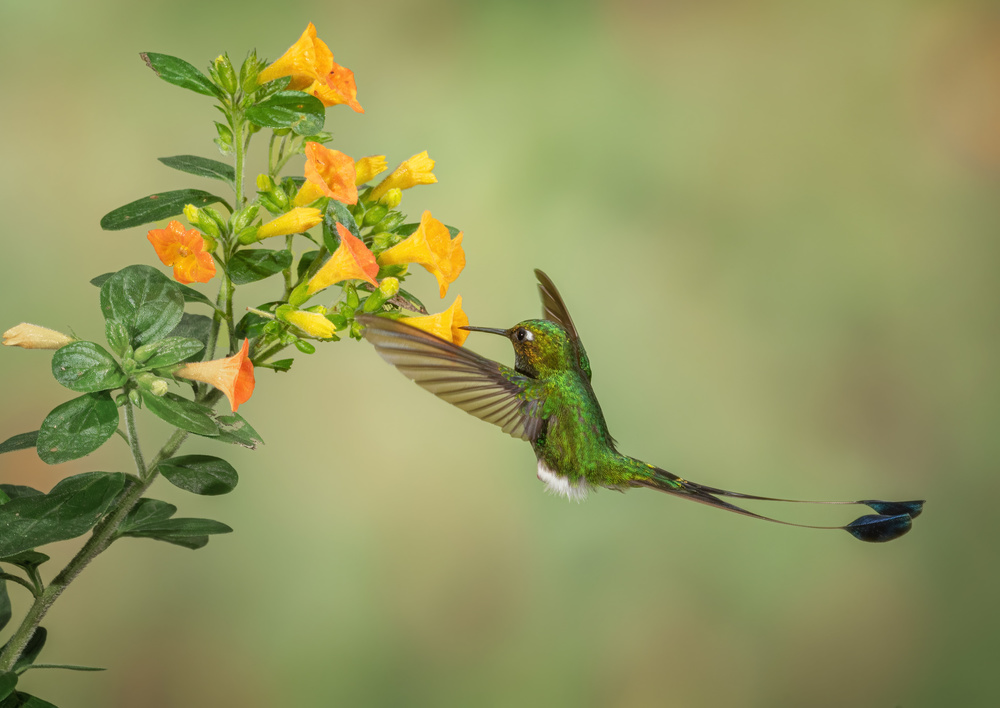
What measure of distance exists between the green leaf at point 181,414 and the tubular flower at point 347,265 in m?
0.21

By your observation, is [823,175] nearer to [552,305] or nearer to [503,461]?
[503,461]

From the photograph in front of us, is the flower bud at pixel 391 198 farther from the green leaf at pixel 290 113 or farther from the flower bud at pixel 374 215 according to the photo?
the green leaf at pixel 290 113

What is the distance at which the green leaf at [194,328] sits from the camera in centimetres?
117

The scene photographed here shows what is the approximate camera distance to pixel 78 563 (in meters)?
1.02

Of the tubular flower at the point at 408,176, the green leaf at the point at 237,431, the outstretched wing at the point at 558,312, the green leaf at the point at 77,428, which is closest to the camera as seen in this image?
the green leaf at the point at 77,428

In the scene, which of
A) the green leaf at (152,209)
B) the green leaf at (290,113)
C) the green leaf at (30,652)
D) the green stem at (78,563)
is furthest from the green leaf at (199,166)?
the green leaf at (30,652)

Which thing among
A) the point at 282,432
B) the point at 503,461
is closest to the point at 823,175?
the point at 503,461

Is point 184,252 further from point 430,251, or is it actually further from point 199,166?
point 430,251

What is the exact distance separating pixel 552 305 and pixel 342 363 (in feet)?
3.70

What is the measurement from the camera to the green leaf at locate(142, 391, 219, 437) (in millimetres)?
904

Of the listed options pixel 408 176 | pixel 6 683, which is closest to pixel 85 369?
pixel 6 683

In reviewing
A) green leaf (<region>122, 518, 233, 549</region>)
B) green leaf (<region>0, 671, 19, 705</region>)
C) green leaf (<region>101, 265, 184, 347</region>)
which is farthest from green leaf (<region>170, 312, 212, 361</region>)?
green leaf (<region>0, 671, 19, 705</region>)

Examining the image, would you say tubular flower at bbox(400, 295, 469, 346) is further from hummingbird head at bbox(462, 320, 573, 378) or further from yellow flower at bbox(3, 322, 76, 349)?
yellow flower at bbox(3, 322, 76, 349)

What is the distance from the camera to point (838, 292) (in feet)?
8.70
